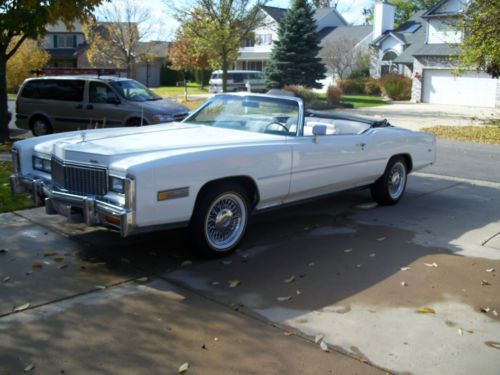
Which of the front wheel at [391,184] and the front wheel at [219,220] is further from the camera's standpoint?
the front wheel at [391,184]

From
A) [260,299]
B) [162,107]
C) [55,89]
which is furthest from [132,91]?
[260,299]

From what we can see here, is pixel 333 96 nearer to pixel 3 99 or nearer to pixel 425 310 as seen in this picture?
pixel 3 99

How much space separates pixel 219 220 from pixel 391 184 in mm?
3353

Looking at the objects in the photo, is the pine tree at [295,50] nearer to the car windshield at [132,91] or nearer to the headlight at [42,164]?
the car windshield at [132,91]

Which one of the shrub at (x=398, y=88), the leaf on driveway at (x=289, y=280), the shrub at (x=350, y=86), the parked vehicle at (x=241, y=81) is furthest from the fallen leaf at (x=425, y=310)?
the shrub at (x=350, y=86)

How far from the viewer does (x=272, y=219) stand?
722 centimetres

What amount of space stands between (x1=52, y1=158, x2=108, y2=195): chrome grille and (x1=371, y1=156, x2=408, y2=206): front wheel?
13.2 ft

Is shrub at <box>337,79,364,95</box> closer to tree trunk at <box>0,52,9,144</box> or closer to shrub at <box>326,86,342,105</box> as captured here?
shrub at <box>326,86,342,105</box>

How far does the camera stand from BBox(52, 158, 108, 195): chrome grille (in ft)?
16.9

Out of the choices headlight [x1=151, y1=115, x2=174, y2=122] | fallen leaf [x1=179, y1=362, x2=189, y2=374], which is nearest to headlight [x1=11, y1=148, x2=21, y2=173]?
fallen leaf [x1=179, y1=362, x2=189, y2=374]

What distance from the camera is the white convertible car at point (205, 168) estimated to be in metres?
4.95

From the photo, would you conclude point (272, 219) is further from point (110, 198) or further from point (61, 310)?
point (61, 310)

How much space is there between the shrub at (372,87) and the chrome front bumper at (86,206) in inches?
1494

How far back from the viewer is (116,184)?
5004 millimetres
